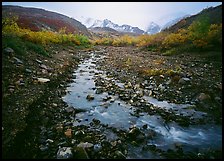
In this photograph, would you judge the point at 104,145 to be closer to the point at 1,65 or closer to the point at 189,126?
the point at 189,126

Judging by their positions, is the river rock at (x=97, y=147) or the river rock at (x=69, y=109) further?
the river rock at (x=69, y=109)

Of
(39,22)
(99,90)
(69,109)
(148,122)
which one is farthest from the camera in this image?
(39,22)

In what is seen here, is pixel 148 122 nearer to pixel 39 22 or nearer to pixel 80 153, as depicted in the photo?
pixel 80 153

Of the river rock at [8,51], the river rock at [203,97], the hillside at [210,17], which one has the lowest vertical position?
the river rock at [8,51]

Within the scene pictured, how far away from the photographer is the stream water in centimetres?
503

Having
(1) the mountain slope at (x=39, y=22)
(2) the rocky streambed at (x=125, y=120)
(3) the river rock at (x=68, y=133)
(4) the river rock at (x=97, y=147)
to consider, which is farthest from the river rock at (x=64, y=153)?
(1) the mountain slope at (x=39, y=22)

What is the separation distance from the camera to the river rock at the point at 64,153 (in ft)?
14.1

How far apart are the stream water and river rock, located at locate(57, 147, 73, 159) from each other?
1242 mm

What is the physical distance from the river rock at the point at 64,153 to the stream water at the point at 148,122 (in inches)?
48.9

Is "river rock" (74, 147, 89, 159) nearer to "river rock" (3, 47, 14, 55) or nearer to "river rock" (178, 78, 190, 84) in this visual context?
"river rock" (178, 78, 190, 84)

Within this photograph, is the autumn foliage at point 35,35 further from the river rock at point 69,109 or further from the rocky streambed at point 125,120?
the river rock at point 69,109

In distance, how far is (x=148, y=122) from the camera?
6.18 metres

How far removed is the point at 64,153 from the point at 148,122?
2.69m

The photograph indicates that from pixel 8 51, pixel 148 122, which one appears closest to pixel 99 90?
pixel 148 122
